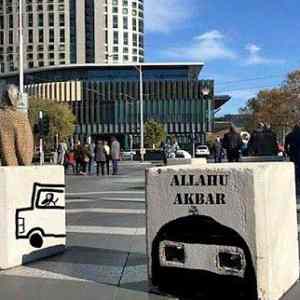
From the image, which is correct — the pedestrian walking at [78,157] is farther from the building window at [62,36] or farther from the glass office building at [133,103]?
the building window at [62,36]

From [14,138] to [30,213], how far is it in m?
0.89

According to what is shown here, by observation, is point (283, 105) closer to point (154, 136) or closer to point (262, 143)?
point (154, 136)

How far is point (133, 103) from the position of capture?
114 m

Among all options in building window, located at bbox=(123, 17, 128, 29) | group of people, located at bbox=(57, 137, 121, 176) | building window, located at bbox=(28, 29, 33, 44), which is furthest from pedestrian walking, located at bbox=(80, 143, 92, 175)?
building window, located at bbox=(123, 17, 128, 29)

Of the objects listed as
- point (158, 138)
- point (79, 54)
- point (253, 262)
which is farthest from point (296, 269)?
point (79, 54)

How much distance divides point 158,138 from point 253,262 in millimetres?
87414

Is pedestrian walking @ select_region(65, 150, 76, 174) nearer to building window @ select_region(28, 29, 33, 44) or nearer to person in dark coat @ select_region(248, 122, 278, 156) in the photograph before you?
person in dark coat @ select_region(248, 122, 278, 156)

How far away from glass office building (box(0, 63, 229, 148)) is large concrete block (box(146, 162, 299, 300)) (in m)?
105

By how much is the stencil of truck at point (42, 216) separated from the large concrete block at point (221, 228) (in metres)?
1.95

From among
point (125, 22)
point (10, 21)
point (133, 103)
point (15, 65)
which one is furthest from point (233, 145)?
point (125, 22)

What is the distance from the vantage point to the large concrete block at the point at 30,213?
7117 millimetres

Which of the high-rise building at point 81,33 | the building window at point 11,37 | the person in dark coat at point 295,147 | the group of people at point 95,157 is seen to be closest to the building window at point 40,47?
the high-rise building at point 81,33

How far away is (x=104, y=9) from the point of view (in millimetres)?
141250

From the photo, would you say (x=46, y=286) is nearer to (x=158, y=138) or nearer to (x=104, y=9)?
(x=158, y=138)
